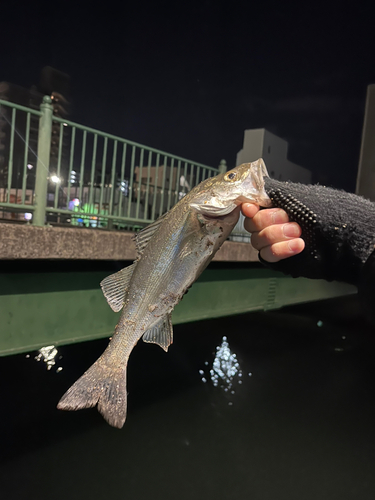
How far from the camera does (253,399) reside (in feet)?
18.3

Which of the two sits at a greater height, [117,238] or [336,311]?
[117,238]

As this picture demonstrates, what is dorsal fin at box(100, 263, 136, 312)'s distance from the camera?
53.1 inches

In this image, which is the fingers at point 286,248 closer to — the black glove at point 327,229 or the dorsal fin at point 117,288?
the black glove at point 327,229

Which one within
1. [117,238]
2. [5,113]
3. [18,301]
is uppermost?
[5,113]

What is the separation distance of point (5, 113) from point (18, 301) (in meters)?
2.43

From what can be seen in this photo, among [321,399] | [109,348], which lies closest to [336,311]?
[321,399]

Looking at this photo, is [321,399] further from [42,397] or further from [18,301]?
[18,301]

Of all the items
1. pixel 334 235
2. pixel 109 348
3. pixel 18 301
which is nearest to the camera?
pixel 109 348

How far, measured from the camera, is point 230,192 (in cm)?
128

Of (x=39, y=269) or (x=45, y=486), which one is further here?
(x=45, y=486)

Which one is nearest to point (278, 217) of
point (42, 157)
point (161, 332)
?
point (161, 332)

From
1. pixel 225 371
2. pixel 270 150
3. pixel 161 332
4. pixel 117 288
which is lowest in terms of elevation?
pixel 225 371

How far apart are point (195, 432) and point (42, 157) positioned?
13.4ft

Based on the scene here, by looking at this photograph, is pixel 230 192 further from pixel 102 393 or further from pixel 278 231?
pixel 102 393
